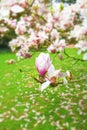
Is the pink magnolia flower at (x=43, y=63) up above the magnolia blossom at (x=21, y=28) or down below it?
above

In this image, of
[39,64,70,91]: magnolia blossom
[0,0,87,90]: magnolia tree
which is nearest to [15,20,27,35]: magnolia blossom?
[0,0,87,90]: magnolia tree

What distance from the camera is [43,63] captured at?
1798 millimetres

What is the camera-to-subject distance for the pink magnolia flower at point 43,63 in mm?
1787

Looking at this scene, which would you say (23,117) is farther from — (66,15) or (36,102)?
(66,15)

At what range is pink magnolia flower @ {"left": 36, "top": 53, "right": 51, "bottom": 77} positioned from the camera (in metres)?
1.79

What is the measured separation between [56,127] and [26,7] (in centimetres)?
490

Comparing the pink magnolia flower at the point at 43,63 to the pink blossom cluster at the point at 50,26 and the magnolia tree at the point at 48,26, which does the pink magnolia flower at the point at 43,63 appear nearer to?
the magnolia tree at the point at 48,26

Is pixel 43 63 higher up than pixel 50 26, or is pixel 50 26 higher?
pixel 43 63

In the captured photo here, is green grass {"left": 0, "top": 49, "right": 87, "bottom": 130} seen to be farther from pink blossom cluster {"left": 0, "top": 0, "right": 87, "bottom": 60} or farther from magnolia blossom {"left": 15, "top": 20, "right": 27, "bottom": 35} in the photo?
magnolia blossom {"left": 15, "top": 20, "right": 27, "bottom": 35}

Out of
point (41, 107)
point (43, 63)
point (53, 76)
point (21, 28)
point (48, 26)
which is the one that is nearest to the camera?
point (43, 63)

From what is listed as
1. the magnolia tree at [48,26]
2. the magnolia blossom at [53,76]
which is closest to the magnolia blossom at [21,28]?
the magnolia tree at [48,26]

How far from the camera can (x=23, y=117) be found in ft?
26.4

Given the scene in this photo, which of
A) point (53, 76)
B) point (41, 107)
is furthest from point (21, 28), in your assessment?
point (41, 107)

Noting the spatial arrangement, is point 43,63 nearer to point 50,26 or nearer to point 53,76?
point 53,76
